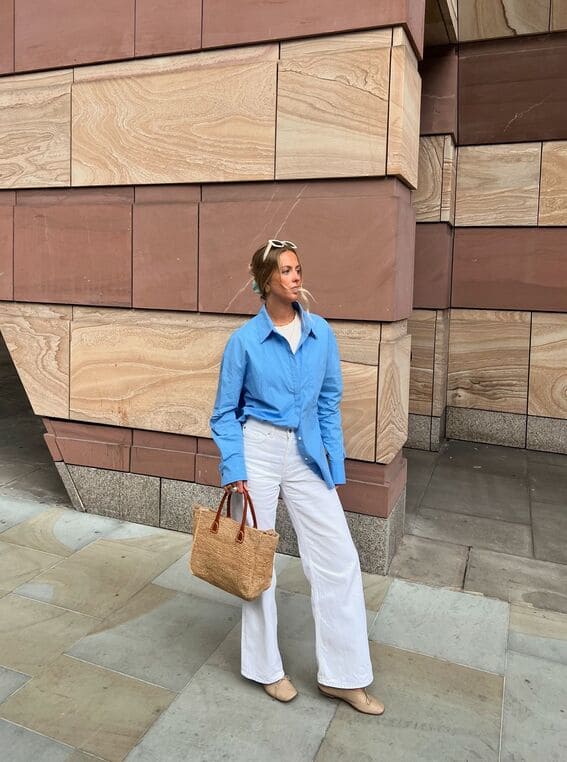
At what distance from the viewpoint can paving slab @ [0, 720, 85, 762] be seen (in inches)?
105

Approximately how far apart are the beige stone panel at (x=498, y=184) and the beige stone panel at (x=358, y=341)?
3.86 meters

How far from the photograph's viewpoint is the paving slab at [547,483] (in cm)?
595

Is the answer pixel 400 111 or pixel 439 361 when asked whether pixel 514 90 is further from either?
pixel 400 111

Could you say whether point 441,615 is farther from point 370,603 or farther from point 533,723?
point 533,723

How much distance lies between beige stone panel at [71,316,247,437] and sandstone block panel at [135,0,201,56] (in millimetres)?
1949

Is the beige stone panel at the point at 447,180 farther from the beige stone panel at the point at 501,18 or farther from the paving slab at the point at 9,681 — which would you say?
the paving slab at the point at 9,681

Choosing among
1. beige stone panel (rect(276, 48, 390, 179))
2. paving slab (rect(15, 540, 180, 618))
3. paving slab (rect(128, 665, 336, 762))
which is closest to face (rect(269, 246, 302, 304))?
beige stone panel (rect(276, 48, 390, 179))

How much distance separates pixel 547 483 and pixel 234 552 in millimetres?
4493

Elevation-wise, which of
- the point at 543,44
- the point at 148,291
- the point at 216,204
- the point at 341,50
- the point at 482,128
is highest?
the point at 543,44

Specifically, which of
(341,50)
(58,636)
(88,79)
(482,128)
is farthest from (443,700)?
(482,128)

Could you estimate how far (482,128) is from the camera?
7.34 metres

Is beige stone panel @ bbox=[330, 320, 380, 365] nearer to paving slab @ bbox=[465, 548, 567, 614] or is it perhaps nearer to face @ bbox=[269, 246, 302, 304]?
face @ bbox=[269, 246, 302, 304]

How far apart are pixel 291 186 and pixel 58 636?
3.13m

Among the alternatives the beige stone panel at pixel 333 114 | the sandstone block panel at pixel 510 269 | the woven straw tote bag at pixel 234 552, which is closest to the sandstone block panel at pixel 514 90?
the sandstone block panel at pixel 510 269
